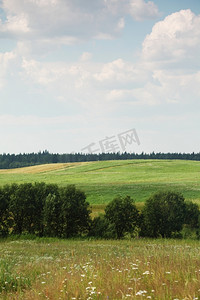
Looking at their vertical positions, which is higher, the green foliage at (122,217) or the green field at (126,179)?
the green field at (126,179)

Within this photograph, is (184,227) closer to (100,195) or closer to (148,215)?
(148,215)

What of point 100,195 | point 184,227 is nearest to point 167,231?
point 184,227

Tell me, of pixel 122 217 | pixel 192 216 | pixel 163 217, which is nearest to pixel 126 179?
pixel 192 216

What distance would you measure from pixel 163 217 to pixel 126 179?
4559 centimetres

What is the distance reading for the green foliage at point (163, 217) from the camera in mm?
43219

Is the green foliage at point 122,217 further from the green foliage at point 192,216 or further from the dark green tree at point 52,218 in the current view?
the green foliage at point 192,216

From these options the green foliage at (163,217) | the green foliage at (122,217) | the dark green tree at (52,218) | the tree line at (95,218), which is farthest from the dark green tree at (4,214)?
the green foliage at (163,217)

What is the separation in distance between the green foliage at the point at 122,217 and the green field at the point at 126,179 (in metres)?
16.7

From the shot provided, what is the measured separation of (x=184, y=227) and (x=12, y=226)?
22.6 meters

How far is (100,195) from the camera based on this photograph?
218ft

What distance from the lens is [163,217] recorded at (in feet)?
143

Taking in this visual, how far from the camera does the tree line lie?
43250 millimetres

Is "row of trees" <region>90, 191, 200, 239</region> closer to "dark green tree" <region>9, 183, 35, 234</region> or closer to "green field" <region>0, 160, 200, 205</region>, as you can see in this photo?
"dark green tree" <region>9, 183, 35, 234</region>

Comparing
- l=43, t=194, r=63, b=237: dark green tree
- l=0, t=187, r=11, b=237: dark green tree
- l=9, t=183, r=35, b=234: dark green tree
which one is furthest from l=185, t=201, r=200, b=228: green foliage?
l=0, t=187, r=11, b=237: dark green tree
